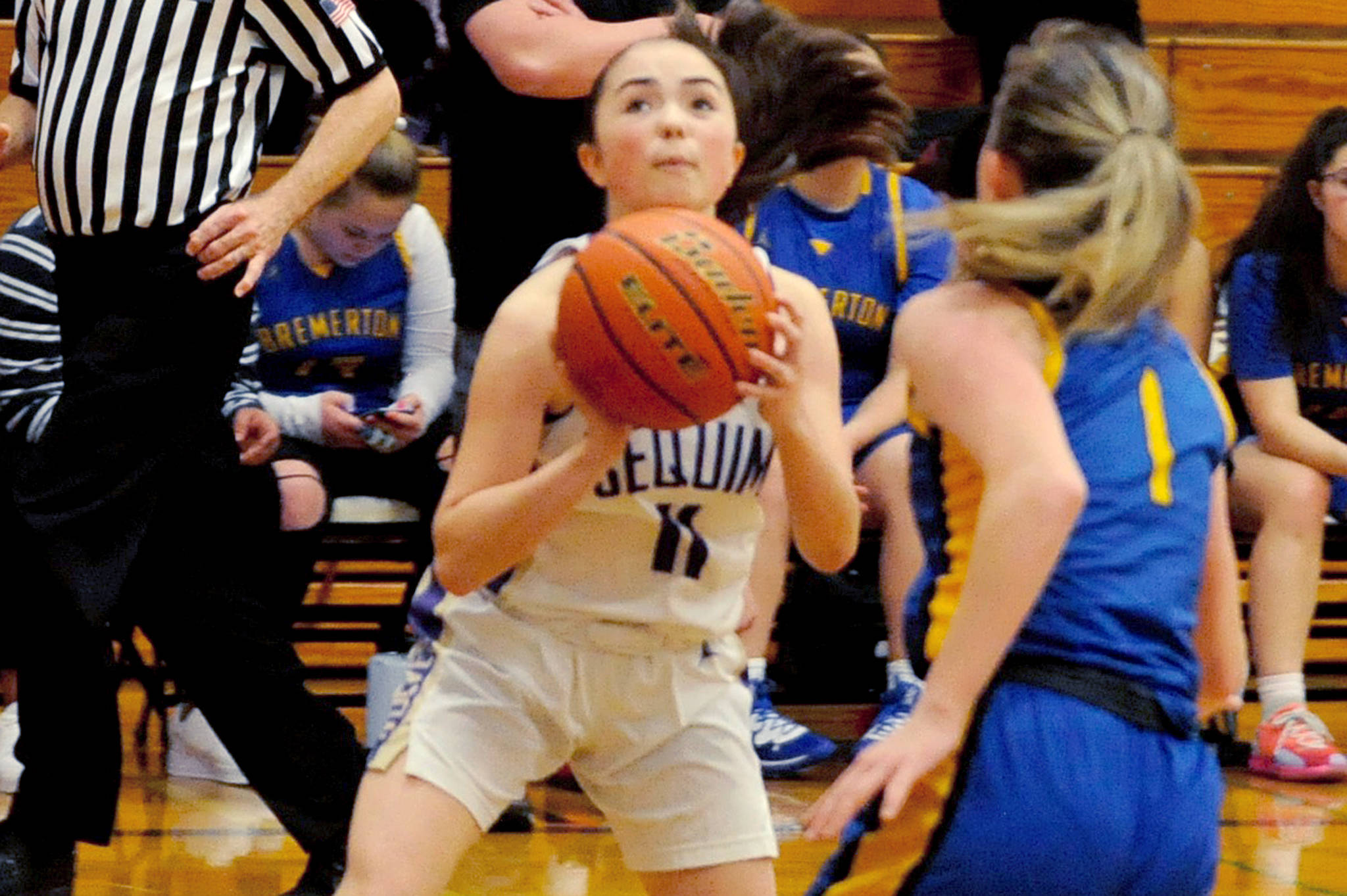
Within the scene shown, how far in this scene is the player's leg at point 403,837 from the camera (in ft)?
7.62

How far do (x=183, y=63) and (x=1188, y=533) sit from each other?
1.86 meters

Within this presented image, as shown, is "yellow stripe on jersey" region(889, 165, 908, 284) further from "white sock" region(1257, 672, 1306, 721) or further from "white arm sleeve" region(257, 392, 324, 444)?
"white arm sleeve" region(257, 392, 324, 444)

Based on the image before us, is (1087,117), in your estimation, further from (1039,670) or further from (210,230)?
(210,230)

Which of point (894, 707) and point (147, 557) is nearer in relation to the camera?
point (147, 557)

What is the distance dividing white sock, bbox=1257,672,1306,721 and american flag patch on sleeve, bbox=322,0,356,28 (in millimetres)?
2737

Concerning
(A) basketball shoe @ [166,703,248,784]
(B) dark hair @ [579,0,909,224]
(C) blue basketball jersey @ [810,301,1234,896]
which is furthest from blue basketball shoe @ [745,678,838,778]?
(C) blue basketball jersey @ [810,301,1234,896]

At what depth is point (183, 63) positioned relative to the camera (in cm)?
327

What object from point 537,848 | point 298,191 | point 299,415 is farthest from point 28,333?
point 537,848

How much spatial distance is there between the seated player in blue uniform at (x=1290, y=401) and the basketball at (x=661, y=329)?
298 cm

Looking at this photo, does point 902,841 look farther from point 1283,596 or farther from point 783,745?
point 1283,596

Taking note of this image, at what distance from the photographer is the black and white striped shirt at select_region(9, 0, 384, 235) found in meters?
3.24

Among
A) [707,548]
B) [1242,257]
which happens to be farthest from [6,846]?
[1242,257]

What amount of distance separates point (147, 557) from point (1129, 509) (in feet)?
5.93

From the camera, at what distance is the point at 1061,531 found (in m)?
2.01
